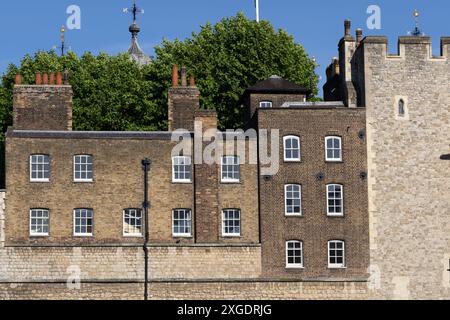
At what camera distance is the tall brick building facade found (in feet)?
142

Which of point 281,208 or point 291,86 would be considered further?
point 291,86

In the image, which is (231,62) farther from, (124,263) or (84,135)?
(124,263)

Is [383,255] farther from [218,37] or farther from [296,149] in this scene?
[218,37]

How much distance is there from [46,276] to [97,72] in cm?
2247

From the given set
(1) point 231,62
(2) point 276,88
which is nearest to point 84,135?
(2) point 276,88

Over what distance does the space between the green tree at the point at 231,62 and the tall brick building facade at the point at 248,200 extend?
13.5 m

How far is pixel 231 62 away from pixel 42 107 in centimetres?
1791

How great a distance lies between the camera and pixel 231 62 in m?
61.3

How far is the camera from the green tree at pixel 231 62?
60.0m

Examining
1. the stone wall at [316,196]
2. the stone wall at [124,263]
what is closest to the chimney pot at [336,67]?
the stone wall at [316,196]

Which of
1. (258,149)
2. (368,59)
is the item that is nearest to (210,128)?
(258,149)

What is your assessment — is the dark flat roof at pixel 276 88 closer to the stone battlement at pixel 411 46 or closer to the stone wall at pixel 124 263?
the stone battlement at pixel 411 46

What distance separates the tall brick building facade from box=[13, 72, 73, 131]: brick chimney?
59 millimetres

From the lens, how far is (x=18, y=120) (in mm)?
45875
